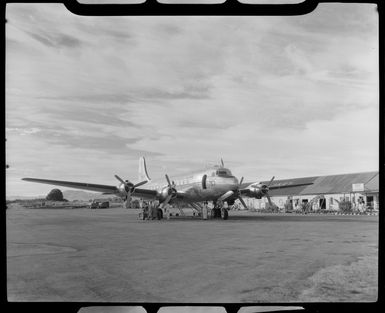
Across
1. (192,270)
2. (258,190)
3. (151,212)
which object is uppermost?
(258,190)

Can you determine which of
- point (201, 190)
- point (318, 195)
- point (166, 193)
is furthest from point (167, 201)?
point (318, 195)

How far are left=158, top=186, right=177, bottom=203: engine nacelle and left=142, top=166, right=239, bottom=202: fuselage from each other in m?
0.53

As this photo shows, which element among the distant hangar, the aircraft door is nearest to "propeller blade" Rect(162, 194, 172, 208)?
the aircraft door

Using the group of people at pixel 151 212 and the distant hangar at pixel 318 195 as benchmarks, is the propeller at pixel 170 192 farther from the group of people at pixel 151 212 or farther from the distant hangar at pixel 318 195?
the distant hangar at pixel 318 195

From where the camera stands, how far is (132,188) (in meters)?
21.1

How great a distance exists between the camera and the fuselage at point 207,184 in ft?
66.1

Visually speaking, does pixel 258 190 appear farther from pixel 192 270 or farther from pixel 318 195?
pixel 192 270

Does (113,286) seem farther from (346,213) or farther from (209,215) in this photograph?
(346,213)

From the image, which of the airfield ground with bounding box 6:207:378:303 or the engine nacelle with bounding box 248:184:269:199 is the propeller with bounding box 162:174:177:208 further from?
the airfield ground with bounding box 6:207:378:303

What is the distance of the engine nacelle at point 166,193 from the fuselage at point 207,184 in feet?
1.75

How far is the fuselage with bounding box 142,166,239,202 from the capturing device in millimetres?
20136

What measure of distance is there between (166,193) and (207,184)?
2.96m

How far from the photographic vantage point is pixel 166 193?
2225 cm
